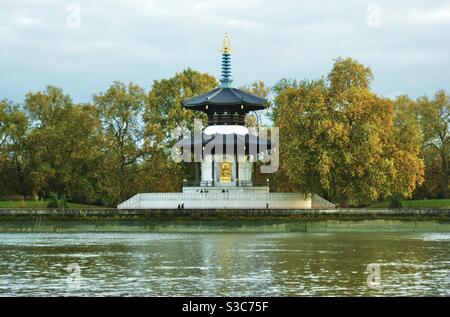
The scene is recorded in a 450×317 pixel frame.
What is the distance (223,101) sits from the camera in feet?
314

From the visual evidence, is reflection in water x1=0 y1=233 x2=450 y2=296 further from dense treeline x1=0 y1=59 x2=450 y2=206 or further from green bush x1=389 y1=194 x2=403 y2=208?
dense treeline x1=0 y1=59 x2=450 y2=206

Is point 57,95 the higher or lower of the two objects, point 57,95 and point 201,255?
the higher

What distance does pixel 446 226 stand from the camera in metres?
80.1

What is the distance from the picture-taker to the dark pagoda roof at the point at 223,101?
9506cm

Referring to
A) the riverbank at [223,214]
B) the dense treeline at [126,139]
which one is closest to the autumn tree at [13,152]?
the dense treeline at [126,139]

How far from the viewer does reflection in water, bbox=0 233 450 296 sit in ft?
127

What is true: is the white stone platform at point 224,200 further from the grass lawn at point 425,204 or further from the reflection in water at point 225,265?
the reflection in water at point 225,265

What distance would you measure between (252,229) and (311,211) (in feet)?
15.9

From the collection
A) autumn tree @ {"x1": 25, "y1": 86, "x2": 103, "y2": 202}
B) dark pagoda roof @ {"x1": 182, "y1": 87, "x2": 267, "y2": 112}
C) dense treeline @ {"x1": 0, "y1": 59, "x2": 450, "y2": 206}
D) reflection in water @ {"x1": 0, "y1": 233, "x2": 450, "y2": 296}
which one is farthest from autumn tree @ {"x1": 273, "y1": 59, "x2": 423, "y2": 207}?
autumn tree @ {"x1": 25, "y1": 86, "x2": 103, "y2": 202}

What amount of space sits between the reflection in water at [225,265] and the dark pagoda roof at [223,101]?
79.3 feet

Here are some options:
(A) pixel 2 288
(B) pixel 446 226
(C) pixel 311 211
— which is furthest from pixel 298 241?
(A) pixel 2 288
